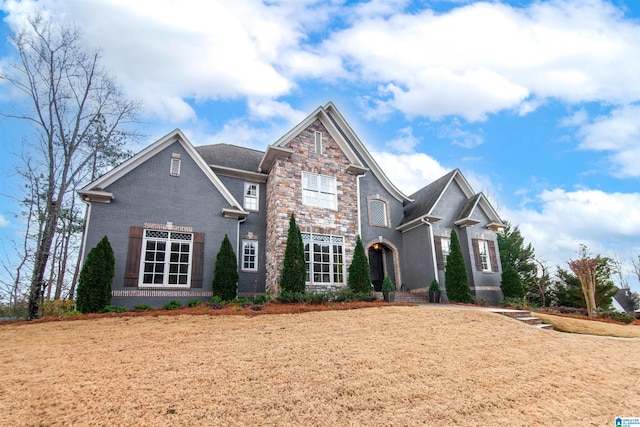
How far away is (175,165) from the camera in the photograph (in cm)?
1348

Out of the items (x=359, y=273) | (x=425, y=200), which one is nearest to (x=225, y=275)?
(x=359, y=273)

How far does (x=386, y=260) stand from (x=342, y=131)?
7299 millimetres

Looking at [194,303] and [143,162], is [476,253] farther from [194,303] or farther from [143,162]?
[143,162]

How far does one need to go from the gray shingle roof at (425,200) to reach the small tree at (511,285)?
5024mm

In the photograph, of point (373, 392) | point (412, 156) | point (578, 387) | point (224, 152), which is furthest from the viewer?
point (412, 156)

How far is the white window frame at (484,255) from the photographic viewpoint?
17641 millimetres

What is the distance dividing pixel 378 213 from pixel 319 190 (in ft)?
13.1

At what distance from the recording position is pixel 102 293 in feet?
34.5

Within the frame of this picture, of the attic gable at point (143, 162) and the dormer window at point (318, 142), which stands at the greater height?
the dormer window at point (318, 142)

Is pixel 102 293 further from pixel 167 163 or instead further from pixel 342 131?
pixel 342 131

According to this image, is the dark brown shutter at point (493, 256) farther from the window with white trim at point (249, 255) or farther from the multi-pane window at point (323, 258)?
the window with white trim at point (249, 255)

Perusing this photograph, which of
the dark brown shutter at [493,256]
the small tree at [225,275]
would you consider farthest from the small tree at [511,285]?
the small tree at [225,275]

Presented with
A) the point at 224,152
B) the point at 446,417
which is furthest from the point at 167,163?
the point at 446,417

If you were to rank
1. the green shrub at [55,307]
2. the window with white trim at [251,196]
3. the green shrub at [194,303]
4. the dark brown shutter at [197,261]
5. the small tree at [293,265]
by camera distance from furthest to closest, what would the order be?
the window with white trim at [251,196]
the small tree at [293,265]
the dark brown shutter at [197,261]
the green shrub at [194,303]
the green shrub at [55,307]
